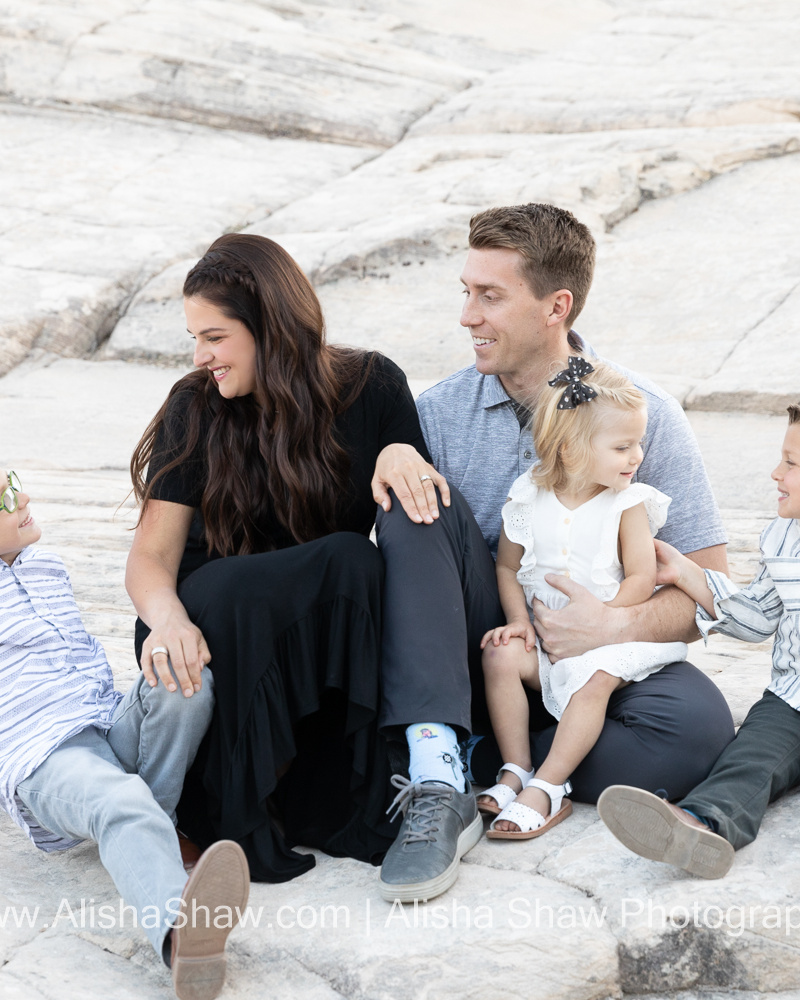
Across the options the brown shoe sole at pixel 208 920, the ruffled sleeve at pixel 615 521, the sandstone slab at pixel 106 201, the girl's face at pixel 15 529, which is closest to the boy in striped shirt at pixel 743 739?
the ruffled sleeve at pixel 615 521

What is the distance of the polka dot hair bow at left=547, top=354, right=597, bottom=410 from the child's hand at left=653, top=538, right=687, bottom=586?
0.40 m

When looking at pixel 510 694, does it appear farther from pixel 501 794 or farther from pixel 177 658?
pixel 177 658

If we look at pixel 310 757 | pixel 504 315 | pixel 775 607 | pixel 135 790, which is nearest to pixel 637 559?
pixel 775 607

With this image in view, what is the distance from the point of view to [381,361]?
9.39ft

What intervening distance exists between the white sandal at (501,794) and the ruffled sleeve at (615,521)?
0.50 m

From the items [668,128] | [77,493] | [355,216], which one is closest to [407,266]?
[355,216]

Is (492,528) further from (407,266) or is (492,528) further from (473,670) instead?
(407,266)

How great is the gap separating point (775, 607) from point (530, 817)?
0.76m

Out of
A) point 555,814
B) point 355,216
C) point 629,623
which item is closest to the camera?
point 555,814

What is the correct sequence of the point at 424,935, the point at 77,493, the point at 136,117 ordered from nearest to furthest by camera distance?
the point at 424,935
the point at 77,493
the point at 136,117

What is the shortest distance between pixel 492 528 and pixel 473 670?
19.3 inches

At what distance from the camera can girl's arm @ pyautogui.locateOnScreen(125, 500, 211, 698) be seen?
7.23 ft

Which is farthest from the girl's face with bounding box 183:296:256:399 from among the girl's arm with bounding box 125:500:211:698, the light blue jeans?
the light blue jeans

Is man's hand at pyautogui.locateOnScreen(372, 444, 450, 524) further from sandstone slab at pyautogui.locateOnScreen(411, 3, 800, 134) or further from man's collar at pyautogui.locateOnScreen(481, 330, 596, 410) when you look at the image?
sandstone slab at pyautogui.locateOnScreen(411, 3, 800, 134)
